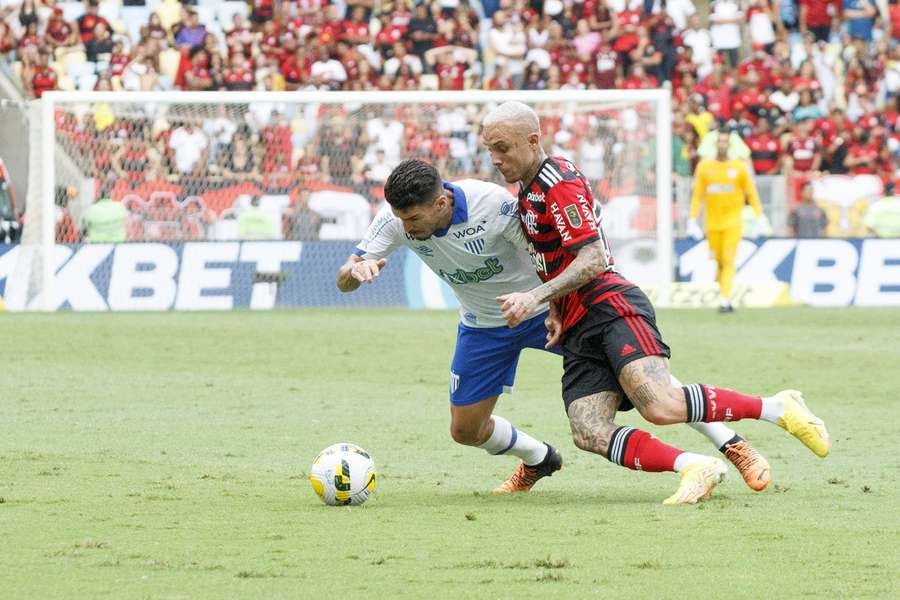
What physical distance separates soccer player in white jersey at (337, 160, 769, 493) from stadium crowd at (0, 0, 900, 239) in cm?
1448

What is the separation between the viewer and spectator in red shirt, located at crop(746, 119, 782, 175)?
2412 centimetres

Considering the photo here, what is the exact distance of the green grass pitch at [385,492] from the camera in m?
5.27

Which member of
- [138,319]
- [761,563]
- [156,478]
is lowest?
[138,319]

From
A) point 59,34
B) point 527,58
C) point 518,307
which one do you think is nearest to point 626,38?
point 527,58

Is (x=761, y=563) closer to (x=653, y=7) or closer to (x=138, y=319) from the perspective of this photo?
(x=138, y=319)

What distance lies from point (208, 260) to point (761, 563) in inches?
634

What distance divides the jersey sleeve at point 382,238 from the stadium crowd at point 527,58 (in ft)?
47.8

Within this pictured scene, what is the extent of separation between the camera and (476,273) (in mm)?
7594

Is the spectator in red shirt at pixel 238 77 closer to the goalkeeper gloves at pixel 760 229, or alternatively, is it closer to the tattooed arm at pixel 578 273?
the goalkeeper gloves at pixel 760 229

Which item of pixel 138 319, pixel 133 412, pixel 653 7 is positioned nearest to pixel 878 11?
pixel 653 7

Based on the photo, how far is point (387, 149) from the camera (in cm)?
2239

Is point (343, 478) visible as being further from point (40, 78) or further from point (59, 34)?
point (59, 34)

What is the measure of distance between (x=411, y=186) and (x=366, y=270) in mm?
444

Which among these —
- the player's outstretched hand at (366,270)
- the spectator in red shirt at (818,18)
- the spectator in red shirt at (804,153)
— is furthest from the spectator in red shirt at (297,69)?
the player's outstretched hand at (366,270)
